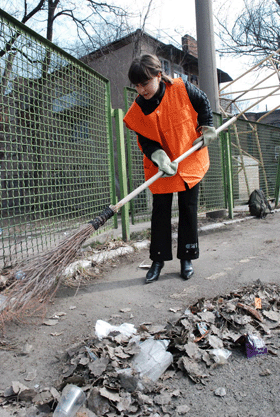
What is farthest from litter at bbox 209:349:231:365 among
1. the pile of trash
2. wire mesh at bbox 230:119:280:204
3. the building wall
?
the building wall

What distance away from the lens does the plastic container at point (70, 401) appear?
4.42 ft

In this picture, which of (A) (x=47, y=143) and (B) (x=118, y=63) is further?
(B) (x=118, y=63)

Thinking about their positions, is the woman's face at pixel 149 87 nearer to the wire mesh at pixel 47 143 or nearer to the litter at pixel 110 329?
the wire mesh at pixel 47 143

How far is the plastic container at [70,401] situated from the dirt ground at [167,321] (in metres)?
0.08

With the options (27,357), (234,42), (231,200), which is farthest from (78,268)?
(234,42)

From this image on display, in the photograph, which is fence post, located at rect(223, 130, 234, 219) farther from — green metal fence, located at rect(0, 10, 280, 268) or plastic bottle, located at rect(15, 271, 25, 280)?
plastic bottle, located at rect(15, 271, 25, 280)

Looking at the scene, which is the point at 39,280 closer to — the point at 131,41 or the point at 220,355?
the point at 220,355

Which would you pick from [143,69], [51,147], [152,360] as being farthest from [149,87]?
[152,360]

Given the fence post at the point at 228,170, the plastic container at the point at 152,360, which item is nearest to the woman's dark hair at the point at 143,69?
the plastic container at the point at 152,360

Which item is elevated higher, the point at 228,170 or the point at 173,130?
the point at 173,130

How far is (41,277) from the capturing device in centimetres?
238

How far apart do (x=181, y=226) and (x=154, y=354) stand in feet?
4.96

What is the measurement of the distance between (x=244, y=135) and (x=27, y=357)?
266 inches

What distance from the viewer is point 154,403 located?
1.43 m
